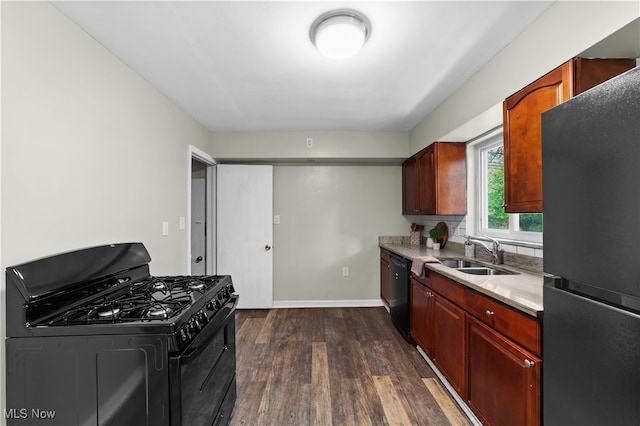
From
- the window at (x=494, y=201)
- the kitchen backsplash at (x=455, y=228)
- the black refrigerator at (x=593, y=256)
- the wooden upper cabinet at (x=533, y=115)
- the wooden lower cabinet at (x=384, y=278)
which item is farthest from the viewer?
the wooden lower cabinet at (x=384, y=278)

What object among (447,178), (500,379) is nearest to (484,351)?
(500,379)

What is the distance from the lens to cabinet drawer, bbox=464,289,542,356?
4.30 ft

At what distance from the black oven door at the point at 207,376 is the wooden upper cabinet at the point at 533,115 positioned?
1873 millimetres

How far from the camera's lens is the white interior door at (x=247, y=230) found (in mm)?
4098

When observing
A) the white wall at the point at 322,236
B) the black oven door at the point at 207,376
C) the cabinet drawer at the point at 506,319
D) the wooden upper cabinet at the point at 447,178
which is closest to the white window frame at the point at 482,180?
the wooden upper cabinet at the point at 447,178

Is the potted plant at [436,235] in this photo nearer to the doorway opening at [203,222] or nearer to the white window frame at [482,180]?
the white window frame at [482,180]

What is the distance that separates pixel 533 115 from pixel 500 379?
4.71ft

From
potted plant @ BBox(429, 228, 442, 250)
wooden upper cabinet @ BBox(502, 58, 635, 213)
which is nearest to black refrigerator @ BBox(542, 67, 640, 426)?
wooden upper cabinet @ BBox(502, 58, 635, 213)

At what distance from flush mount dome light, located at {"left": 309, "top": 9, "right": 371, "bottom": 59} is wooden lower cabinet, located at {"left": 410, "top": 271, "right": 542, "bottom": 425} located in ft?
5.39

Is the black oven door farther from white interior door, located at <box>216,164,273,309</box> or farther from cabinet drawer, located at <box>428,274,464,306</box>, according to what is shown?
white interior door, located at <box>216,164,273,309</box>

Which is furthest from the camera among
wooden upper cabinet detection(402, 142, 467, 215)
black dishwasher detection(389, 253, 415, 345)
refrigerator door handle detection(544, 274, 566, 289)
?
wooden upper cabinet detection(402, 142, 467, 215)

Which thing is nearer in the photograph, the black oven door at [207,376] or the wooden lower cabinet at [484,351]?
the black oven door at [207,376]

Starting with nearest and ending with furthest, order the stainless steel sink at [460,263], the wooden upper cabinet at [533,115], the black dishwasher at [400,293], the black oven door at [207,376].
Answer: the black oven door at [207,376]
the wooden upper cabinet at [533,115]
the stainless steel sink at [460,263]
the black dishwasher at [400,293]

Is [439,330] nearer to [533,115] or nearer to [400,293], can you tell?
[400,293]
